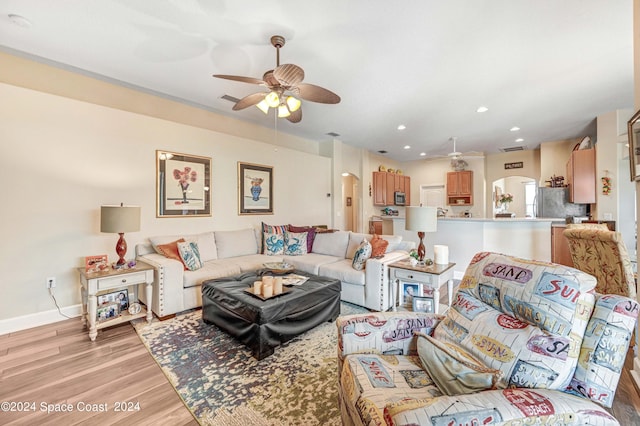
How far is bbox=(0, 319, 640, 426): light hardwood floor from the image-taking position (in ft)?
5.28

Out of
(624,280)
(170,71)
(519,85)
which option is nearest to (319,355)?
(624,280)

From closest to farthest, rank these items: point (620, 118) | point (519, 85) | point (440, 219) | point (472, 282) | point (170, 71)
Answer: point (472, 282) → point (170, 71) → point (519, 85) → point (620, 118) → point (440, 219)

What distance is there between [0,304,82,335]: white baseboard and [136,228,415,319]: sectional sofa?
0.71 m

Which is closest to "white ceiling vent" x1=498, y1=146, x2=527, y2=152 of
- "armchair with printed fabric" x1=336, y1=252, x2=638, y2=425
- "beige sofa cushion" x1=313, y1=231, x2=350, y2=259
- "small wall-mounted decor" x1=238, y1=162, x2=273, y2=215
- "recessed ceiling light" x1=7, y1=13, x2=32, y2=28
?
"beige sofa cushion" x1=313, y1=231, x2=350, y2=259

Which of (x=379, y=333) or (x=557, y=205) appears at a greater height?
(x=557, y=205)

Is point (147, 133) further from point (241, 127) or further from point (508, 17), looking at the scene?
point (508, 17)

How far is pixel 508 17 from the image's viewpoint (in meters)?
2.20

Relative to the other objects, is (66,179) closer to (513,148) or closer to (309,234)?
(309,234)

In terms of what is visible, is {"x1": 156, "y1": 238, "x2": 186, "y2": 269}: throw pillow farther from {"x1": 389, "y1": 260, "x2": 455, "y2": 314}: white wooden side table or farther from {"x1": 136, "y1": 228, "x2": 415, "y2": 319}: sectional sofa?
{"x1": 389, "y1": 260, "x2": 455, "y2": 314}: white wooden side table

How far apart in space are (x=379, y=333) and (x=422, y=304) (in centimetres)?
167

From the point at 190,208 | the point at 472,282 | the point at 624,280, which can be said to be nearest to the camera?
the point at 472,282

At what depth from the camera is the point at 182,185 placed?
13.0 feet

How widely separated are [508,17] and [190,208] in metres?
4.32

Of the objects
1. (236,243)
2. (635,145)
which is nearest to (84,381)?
(236,243)
